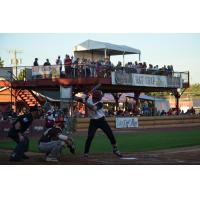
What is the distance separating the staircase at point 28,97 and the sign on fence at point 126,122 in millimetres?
6756

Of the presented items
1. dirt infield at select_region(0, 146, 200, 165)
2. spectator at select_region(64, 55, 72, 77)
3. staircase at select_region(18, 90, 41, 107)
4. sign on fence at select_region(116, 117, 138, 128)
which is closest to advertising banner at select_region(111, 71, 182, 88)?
sign on fence at select_region(116, 117, 138, 128)

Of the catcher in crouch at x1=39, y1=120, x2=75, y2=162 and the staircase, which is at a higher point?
the staircase

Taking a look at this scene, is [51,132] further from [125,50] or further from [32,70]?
[125,50]

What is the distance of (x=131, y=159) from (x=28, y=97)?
23.1 meters

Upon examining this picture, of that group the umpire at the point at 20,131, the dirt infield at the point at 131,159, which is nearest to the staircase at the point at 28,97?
the dirt infield at the point at 131,159

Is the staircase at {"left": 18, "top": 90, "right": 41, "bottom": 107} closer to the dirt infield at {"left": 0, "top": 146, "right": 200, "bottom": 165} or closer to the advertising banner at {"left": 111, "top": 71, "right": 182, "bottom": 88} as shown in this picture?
the advertising banner at {"left": 111, "top": 71, "right": 182, "bottom": 88}

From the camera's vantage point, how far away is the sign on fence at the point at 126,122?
31250 mm

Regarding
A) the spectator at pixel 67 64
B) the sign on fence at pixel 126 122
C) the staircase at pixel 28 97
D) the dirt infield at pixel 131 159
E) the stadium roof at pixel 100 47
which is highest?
the stadium roof at pixel 100 47

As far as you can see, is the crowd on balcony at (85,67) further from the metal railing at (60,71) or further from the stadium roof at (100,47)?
the stadium roof at (100,47)

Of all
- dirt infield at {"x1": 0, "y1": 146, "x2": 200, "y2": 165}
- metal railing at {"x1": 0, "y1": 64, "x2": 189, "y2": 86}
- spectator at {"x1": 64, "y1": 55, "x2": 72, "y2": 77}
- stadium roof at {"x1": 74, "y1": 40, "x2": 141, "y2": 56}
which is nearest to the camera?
dirt infield at {"x1": 0, "y1": 146, "x2": 200, "y2": 165}

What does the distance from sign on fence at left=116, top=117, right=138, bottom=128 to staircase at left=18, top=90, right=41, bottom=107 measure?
22.2 feet

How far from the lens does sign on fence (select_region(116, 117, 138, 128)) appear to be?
1230 inches

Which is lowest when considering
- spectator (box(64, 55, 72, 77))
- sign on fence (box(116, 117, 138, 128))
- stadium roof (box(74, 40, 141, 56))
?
sign on fence (box(116, 117, 138, 128))

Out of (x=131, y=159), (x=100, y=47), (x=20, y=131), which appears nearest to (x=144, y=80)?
(x=100, y=47)
